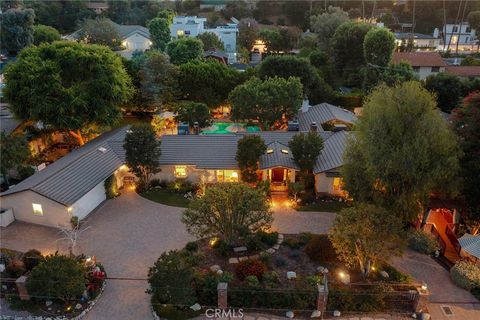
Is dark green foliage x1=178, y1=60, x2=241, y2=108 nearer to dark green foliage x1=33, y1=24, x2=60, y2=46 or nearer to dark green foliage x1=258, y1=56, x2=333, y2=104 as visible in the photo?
dark green foliage x1=258, y1=56, x2=333, y2=104

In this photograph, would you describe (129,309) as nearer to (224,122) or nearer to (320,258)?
(320,258)

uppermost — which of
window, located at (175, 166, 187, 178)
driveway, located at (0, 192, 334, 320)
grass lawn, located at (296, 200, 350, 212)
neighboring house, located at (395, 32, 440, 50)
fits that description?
neighboring house, located at (395, 32, 440, 50)

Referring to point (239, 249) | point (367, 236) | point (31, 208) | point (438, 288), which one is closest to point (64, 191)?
point (31, 208)

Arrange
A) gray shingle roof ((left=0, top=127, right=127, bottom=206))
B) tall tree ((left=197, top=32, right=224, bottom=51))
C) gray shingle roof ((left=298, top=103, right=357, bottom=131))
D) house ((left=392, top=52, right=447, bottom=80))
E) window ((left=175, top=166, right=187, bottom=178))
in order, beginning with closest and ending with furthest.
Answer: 1. gray shingle roof ((left=0, top=127, right=127, bottom=206))
2. window ((left=175, top=166, right=187, bottom=178))
3. gray shingle roof ((left=298, top=103, right=357, bottom=131))
4. house ((left=392, top=52, right=447, bottom=80))
5. tall tree ((left=197, top=32, right=224, bottom=51))

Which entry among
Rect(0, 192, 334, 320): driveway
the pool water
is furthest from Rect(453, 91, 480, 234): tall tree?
the pool water

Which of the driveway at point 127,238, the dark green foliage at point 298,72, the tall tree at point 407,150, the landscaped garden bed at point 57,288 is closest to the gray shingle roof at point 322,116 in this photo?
the dark green foliage at point 298,72

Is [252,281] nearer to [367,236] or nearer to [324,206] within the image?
[367,236]
